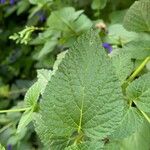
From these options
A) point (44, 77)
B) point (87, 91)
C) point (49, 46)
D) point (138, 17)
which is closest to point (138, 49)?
point (138, 17)

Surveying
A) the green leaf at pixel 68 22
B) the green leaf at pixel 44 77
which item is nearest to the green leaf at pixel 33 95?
the green leaf at pixel 44 77

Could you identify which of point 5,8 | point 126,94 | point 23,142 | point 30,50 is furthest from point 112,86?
point 5,8

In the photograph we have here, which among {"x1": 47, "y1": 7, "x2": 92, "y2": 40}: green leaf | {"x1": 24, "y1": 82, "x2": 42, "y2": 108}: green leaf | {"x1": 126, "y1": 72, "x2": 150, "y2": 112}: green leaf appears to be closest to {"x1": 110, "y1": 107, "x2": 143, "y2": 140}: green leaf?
{"x1": 126, "y1": 72, "x2": 150, "y2": 112}: green leaf

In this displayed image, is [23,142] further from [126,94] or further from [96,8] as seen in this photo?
[126,94]

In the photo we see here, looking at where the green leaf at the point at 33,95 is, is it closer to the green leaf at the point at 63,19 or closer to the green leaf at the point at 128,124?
the green leaf at the point at 128,124

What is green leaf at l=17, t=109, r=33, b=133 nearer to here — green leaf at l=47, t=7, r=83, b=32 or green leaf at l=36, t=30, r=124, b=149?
green leaf at l=36, t=30, r=124, b=149
